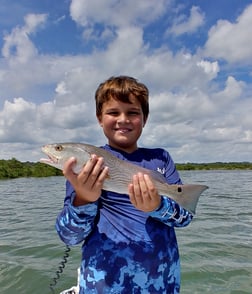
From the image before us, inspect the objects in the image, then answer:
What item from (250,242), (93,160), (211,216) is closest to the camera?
(93,160)

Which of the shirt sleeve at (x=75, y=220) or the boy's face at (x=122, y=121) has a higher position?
the boy's face at (x=122, y=121)

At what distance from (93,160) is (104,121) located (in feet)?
2.00

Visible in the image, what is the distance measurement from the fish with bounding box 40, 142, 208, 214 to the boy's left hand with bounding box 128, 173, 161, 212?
0.33ft

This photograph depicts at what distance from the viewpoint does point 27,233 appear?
10.5 meters

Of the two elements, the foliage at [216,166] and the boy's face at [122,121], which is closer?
the boy's face at [122,121]

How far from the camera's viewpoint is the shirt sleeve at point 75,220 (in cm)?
269

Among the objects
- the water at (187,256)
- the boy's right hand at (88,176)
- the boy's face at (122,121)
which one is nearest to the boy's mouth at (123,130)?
the boy's face at (122,121)

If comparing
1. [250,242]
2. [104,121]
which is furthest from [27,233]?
[104,121]

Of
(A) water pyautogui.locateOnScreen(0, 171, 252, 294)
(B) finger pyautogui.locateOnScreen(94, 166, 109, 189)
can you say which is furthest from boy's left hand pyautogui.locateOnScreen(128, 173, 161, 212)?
(A) water pyautogui.locateOnScreen(0, 171, 252, 294)

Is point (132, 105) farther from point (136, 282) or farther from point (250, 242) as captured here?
point (250, 242)

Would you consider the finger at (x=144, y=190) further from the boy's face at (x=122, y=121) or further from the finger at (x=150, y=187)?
the boy's face at (x=122, y=121)

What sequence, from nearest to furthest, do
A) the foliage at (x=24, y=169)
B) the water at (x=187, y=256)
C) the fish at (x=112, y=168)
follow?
the fish at (x=112, y=168)
the water at (x=187, y=256)
the foliage at (x=24, y=169)

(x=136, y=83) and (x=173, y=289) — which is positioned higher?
(x=136, y=83)

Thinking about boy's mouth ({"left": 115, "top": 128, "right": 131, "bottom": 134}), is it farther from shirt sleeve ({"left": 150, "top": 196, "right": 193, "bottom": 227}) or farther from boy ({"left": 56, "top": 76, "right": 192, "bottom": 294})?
shirt sleeve ({"left": 150, "top": 196, "right": 193, "bottom": 227})
